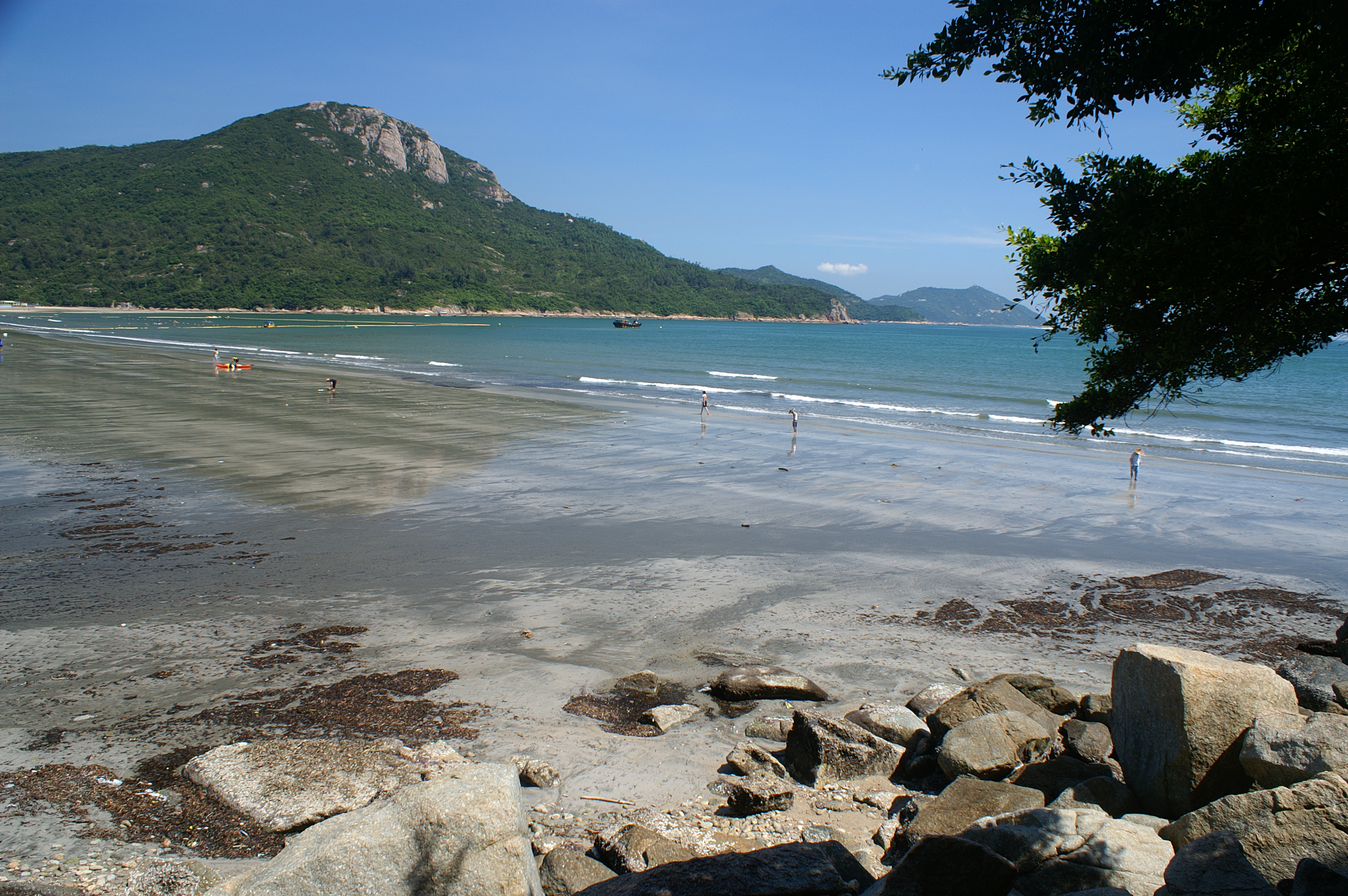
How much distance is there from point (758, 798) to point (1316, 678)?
442 cm

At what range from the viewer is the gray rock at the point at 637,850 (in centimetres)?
472

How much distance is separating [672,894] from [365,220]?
209193mm

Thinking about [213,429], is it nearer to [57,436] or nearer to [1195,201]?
[57,436]

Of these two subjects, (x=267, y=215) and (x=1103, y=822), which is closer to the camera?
(x=1103, y=822)

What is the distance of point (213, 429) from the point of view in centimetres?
2347

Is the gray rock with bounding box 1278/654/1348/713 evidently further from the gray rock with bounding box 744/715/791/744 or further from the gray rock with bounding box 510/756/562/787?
the gray rock with bounding box 510/756/562/787

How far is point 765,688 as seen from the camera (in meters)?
7.78

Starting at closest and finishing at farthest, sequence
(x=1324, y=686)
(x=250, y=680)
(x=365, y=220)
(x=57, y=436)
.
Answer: (x=1324, y=686) → (x=250, y=680) → (x=57, y=436) → (x=365, y=220)

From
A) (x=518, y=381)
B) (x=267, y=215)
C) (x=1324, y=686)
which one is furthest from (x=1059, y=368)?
(x=267, y=215)

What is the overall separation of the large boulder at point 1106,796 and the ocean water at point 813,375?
3.13 m

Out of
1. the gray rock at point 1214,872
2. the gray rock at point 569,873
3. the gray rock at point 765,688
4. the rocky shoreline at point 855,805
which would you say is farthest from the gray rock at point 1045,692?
the gray rock at point 569,873

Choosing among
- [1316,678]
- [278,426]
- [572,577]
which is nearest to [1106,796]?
[1316,678]

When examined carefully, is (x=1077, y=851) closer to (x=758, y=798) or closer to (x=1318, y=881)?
(x=1318, y=881)

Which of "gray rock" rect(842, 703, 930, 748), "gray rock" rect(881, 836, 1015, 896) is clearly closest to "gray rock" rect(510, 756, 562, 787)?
"gray rock" rect(842, 703, 930, 748)
